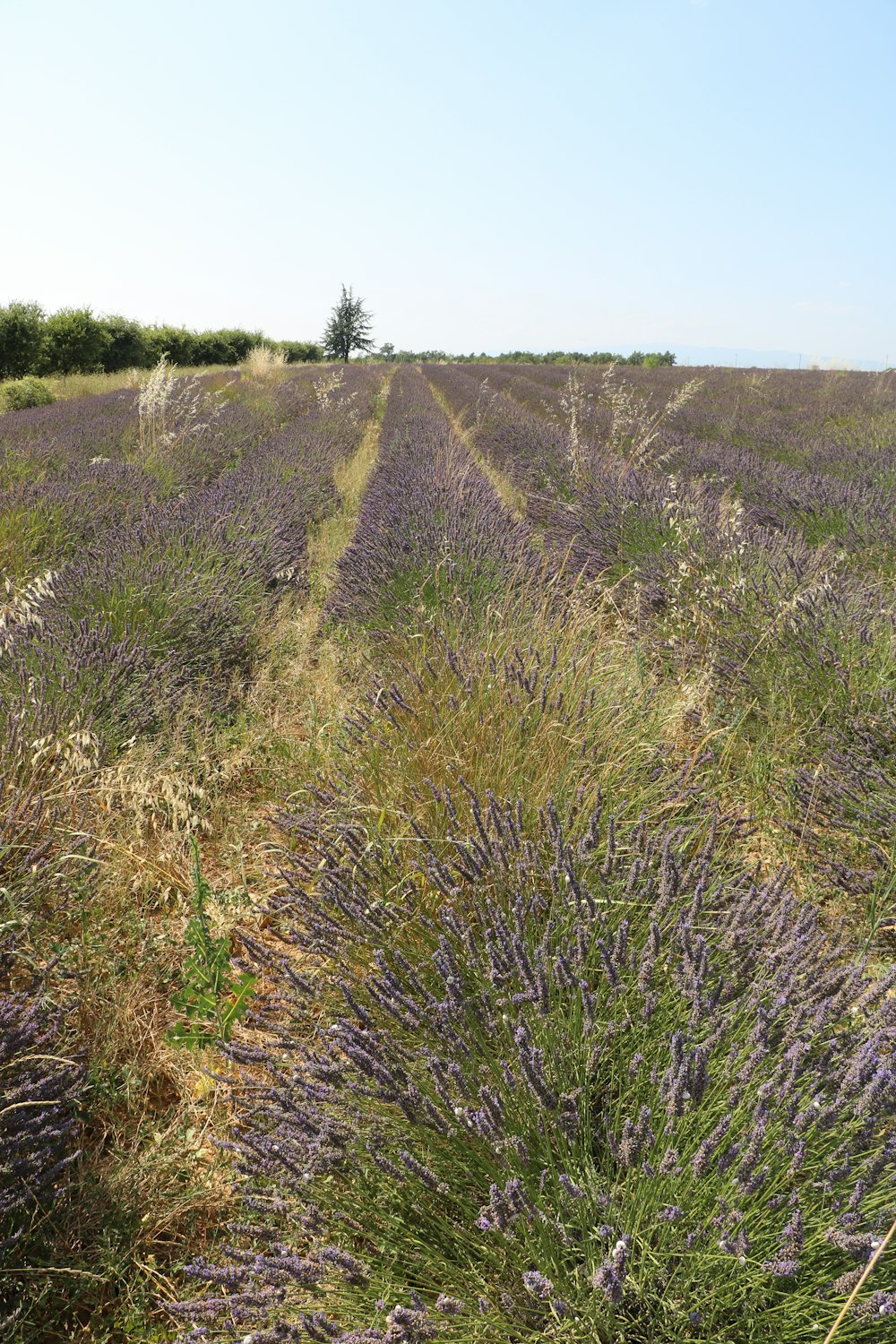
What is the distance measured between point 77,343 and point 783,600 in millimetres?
23132

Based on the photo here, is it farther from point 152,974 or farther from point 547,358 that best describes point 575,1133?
point 547,358

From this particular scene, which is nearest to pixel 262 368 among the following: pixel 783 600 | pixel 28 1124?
pixel 783 600

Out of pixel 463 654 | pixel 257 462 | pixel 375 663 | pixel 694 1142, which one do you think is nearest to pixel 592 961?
pixel 694 1142

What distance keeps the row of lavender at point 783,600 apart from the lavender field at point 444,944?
28 mm

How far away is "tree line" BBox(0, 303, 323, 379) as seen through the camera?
18.4 meters

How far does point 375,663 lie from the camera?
358 centimetres

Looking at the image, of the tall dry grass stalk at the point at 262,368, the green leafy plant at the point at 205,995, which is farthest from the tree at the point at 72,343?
the green leafy plant at the point at 205,995

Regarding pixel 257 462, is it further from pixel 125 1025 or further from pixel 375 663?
pixel 125 1025

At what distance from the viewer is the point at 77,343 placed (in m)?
20.8

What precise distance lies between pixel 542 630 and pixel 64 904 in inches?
76.1

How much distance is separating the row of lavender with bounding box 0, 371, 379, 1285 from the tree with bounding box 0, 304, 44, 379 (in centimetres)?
1369

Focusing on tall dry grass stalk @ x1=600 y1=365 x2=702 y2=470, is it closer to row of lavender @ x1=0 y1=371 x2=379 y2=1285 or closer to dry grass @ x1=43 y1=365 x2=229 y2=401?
row of lavender @ x1=0 y1=371 x2=379 y2=1285

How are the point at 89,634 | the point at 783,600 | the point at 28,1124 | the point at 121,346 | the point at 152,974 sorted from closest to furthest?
the point at 28,1124, the point at 152,974, the point at 89,634, the point at 783,600, the point at 121,346

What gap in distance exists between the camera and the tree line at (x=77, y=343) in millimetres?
18391
